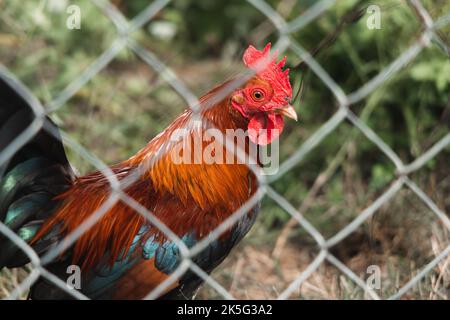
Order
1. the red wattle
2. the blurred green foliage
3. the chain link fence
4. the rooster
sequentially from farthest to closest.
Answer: the blurred green foliage → the red wattle → the rooster → the chain link fence

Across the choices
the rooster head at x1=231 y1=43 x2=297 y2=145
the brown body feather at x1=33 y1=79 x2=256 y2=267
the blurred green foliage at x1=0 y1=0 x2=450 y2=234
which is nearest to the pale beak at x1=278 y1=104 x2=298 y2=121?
the rooster head at x1=231 y1=43 x2=297 y2=145

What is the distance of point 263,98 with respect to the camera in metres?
1.89

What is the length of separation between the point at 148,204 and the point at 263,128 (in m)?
0.41

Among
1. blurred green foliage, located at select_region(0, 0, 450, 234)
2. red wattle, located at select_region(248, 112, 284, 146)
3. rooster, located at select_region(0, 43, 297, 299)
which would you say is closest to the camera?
rooster, located at select_region(0, 43, 297, 299)

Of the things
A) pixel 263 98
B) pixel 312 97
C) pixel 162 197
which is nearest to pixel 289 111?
pixel 263 98

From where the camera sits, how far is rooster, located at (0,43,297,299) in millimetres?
1814

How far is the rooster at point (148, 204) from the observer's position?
1814 mm

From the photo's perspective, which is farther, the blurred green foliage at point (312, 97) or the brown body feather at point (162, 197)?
the blurred green foliage at point (312, 97)

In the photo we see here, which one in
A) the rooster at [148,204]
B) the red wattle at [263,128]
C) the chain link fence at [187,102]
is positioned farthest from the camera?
the red wattle at [263,128]

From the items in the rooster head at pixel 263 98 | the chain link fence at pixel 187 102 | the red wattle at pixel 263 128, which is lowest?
the chain link fence at pixel 187 102

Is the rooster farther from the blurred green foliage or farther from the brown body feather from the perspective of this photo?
the blurred green foliage

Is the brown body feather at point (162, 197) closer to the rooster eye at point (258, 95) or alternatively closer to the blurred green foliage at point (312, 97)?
the rooster eye at point (258, 95)

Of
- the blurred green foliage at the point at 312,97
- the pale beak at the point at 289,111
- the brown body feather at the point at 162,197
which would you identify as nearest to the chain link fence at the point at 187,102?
the brown body feather at the point at 162,197

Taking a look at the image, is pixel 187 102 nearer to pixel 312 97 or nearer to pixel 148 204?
pixel 148 204
